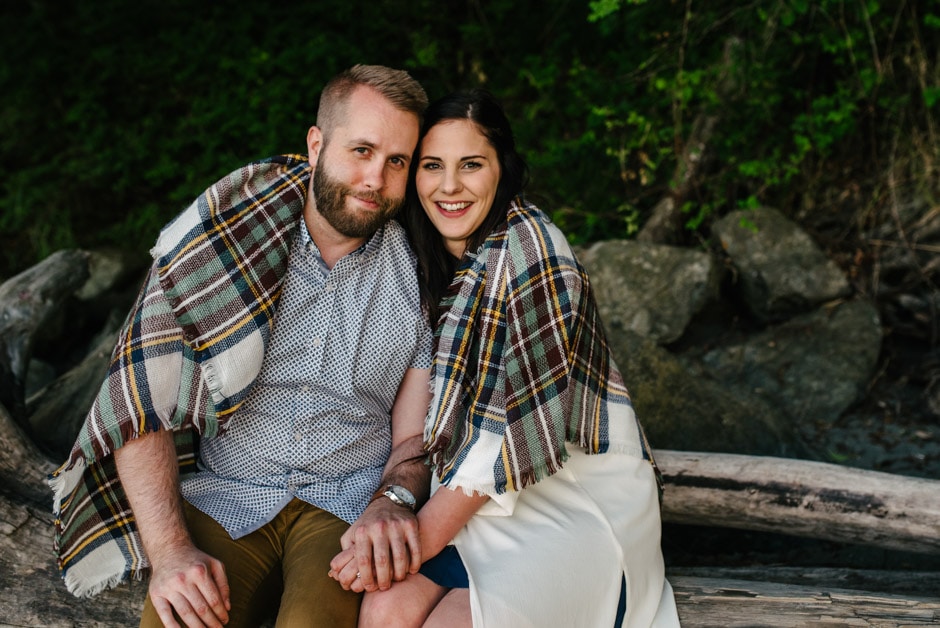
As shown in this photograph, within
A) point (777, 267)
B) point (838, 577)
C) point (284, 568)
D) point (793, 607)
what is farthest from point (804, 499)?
point (777, 267)

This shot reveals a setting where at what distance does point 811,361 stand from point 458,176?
124 inches

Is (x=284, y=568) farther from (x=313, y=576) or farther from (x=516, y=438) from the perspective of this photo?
(x=516, y=438)

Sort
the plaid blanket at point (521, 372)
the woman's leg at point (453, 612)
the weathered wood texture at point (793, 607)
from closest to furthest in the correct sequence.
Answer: the woman's leg at point (453, 612) < the plaid blanket at point (521, 372) < the weathered wood texture at point (793, 607)

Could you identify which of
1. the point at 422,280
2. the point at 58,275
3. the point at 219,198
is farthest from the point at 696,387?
the point at 58,275

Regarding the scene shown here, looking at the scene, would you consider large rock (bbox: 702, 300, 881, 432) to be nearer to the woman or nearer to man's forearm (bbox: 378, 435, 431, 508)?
the woman

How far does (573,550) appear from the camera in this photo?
2.19m

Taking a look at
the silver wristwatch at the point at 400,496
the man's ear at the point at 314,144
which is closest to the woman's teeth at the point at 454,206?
the man's ear at the point at 314,144

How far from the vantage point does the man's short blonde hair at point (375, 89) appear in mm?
2520

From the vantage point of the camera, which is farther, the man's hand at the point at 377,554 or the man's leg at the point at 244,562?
the man's leg at the point at 244,562

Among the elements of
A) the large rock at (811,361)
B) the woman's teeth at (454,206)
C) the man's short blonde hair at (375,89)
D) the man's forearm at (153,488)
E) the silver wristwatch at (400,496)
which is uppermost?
the man's short blonde hair at (375,89)

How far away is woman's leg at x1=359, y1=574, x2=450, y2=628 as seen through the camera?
2.11 m

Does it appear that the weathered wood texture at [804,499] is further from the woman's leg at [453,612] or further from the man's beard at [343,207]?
the man's beard at [343,207]

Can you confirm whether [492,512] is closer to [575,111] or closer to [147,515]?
[147,515]

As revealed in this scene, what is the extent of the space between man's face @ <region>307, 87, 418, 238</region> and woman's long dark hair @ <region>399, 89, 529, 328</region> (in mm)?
119
